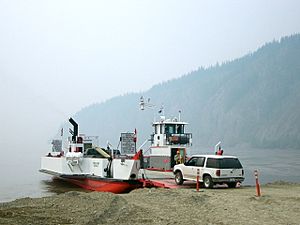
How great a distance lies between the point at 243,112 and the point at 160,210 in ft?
520

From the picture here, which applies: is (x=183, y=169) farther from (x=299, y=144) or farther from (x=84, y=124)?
(x=84, y=124)

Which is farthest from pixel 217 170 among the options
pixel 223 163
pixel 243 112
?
pixel 243 112

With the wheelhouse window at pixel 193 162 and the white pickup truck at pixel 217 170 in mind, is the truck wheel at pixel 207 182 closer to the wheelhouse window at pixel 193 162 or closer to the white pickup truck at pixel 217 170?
the white pickup truck at pixel 217 170

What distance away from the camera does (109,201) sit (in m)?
12.7

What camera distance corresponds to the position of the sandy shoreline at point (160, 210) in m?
10.2

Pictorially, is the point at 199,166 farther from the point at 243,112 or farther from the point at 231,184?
the point at 243,112

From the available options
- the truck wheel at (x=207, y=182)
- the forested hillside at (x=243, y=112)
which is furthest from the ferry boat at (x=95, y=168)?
the forested hillside at (x=243, y=112)

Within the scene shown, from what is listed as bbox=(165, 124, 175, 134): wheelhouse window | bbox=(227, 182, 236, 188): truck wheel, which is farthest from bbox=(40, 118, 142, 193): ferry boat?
bbox=(165, 124, 175, 134): wheelhouse window

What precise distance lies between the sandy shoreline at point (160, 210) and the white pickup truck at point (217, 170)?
3258 millimetres

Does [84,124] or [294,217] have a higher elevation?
[84,124]

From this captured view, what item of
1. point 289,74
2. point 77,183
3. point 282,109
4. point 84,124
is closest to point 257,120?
point 282,109

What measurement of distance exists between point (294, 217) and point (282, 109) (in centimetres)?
15055

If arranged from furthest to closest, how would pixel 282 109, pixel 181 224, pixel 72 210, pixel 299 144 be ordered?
pixel 282 109 < pixel 299 144 < pixel 72 210 < pixel 181 224

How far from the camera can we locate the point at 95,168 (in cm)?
2419
